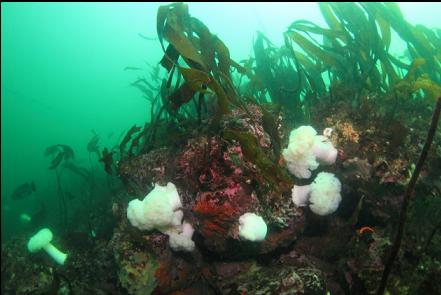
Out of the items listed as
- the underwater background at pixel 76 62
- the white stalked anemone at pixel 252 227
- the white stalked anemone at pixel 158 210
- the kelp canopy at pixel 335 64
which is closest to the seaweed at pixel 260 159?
the white stalked anemone at pixel 252 227

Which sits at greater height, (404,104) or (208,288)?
(404,104)

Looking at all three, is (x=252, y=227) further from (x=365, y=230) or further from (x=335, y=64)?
(x=335, y=64)

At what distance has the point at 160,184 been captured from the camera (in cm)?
315

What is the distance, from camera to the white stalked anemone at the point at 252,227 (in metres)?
2.68

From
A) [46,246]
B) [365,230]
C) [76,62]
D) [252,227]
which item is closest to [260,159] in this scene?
[252,227]

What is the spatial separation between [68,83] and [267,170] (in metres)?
105

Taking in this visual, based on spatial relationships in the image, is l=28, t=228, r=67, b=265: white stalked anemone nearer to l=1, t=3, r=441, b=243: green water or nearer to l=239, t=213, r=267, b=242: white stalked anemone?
l=239, t=213, r=267, b=242: white stalked anemone

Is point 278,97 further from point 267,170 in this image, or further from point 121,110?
point 121,110

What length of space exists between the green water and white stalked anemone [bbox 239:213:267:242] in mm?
48633

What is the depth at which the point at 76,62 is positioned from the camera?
302ft

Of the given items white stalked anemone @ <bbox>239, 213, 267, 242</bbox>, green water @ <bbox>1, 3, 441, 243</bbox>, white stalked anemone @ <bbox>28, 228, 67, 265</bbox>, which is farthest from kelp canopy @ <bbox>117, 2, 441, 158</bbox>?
green water @ <bbox>1, 3, 441, 243</bbox>

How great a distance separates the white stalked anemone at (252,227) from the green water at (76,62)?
4863 cm

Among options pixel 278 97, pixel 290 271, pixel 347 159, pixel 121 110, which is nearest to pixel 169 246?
pixel 290 271

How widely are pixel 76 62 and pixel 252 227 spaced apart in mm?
101289
